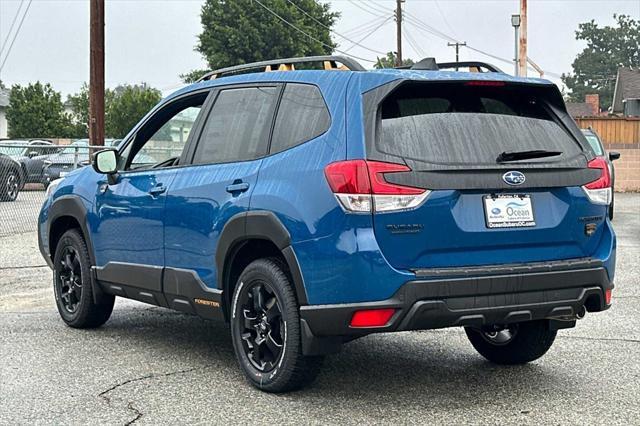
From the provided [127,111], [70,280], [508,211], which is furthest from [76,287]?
[127,111]

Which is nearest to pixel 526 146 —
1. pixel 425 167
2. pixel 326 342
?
pixel 425 167

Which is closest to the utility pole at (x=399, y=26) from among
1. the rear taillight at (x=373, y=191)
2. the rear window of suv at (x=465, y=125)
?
the rear window of suv at (x=465, y=125)

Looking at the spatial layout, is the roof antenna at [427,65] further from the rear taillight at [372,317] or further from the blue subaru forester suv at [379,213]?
the rear taillight at [372,317]

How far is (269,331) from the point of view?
18.6 ft

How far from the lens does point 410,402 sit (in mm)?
5531

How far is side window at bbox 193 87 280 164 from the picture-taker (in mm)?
6004

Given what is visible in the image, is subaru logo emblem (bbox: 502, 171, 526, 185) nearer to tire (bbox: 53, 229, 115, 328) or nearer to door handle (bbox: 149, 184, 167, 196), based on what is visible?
door handle (bbox: 149, 184, 167, 196)

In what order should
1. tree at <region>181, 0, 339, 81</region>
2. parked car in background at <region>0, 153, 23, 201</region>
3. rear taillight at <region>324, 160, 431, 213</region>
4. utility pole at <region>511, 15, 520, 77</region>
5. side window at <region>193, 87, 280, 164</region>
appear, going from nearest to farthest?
rear taillight at <region>324, 160, 431, 213</region> < side window at <region>193, 87, 280, 164</region> < parked car in background at <region>0, 153, 23, 201</region> < utility pole at <region>511, 15, 520, 77</region> < tree at <region>181, 0, 339, 81</region>

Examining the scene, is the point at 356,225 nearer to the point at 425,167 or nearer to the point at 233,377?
the point at 425,167

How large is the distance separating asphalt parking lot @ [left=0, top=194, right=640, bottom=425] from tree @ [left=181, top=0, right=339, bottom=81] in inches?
2257

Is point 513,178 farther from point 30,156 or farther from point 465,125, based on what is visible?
point 30,156

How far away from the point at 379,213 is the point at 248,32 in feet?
199

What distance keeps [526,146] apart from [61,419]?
2.89m

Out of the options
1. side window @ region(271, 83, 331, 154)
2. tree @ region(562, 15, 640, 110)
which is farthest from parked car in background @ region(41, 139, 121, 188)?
tree @ region(562, 15, 640, 110)
